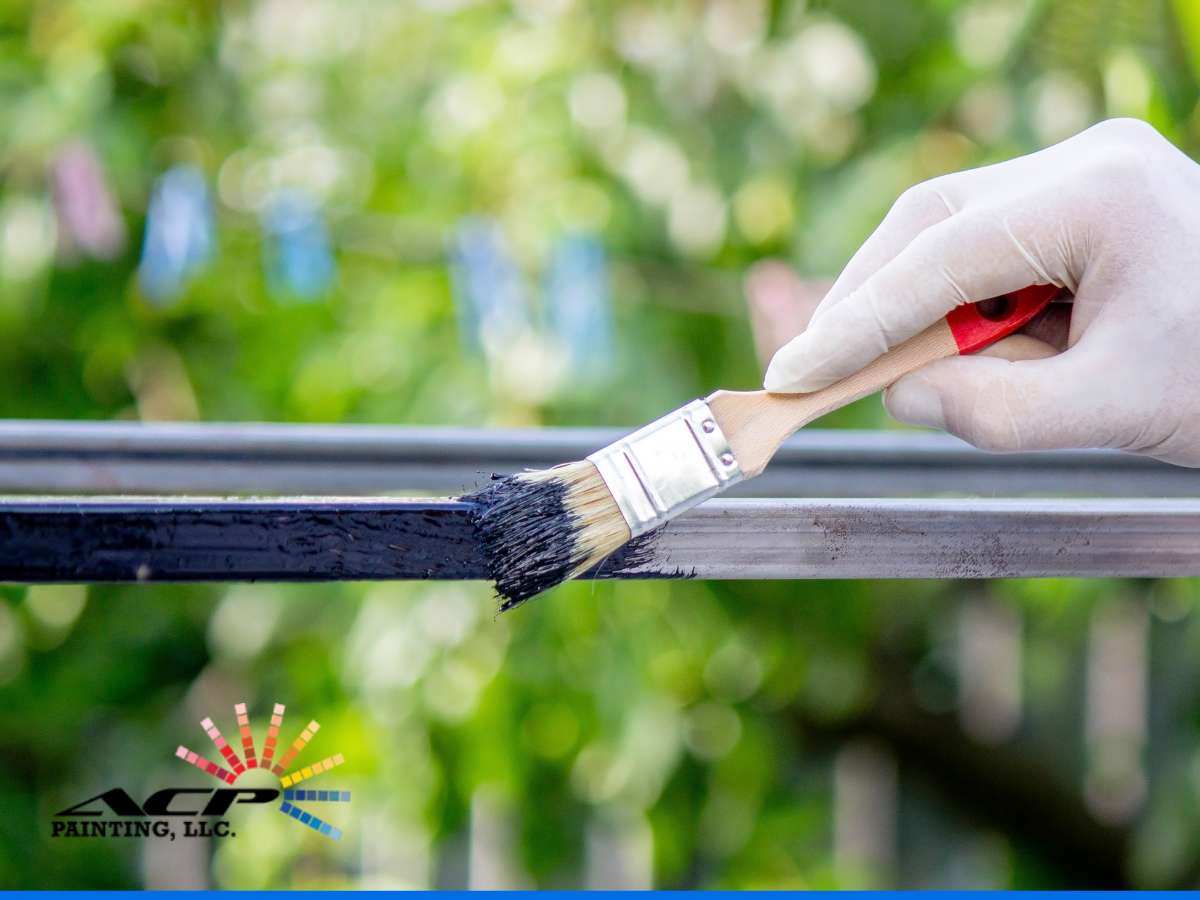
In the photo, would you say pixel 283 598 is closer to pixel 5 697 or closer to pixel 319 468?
pixel 5 697

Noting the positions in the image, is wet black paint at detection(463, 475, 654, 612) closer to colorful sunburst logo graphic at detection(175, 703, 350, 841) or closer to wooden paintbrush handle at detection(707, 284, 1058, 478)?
wooden paintbrush handle at detection(707, 284, 1058, 478)

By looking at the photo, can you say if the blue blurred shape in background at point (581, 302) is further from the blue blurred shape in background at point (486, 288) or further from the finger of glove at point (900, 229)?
the finger of glove at point (900, 229)

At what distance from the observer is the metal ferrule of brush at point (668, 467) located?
1.62ft

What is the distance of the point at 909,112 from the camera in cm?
135

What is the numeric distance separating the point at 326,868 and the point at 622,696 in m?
0.52

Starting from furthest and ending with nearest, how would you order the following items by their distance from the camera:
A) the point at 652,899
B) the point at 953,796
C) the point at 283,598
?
the point at 953,796 < the point at 283,598 < the point at 652,899

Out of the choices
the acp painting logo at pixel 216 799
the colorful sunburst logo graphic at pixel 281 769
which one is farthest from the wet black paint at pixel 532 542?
the colorful sunburst logo graphic at pixel 281 769

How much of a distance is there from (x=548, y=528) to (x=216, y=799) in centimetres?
49

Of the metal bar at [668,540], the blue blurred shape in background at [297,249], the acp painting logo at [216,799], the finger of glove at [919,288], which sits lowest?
the acp painting logo at [216,799]

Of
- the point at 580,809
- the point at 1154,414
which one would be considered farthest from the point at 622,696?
the point at 1154,414

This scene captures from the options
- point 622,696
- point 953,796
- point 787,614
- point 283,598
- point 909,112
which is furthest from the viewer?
point 953,796

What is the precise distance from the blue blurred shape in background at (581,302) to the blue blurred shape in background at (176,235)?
0.55 m

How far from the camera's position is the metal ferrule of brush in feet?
1.62

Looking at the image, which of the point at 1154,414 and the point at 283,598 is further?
the point at 283,598
